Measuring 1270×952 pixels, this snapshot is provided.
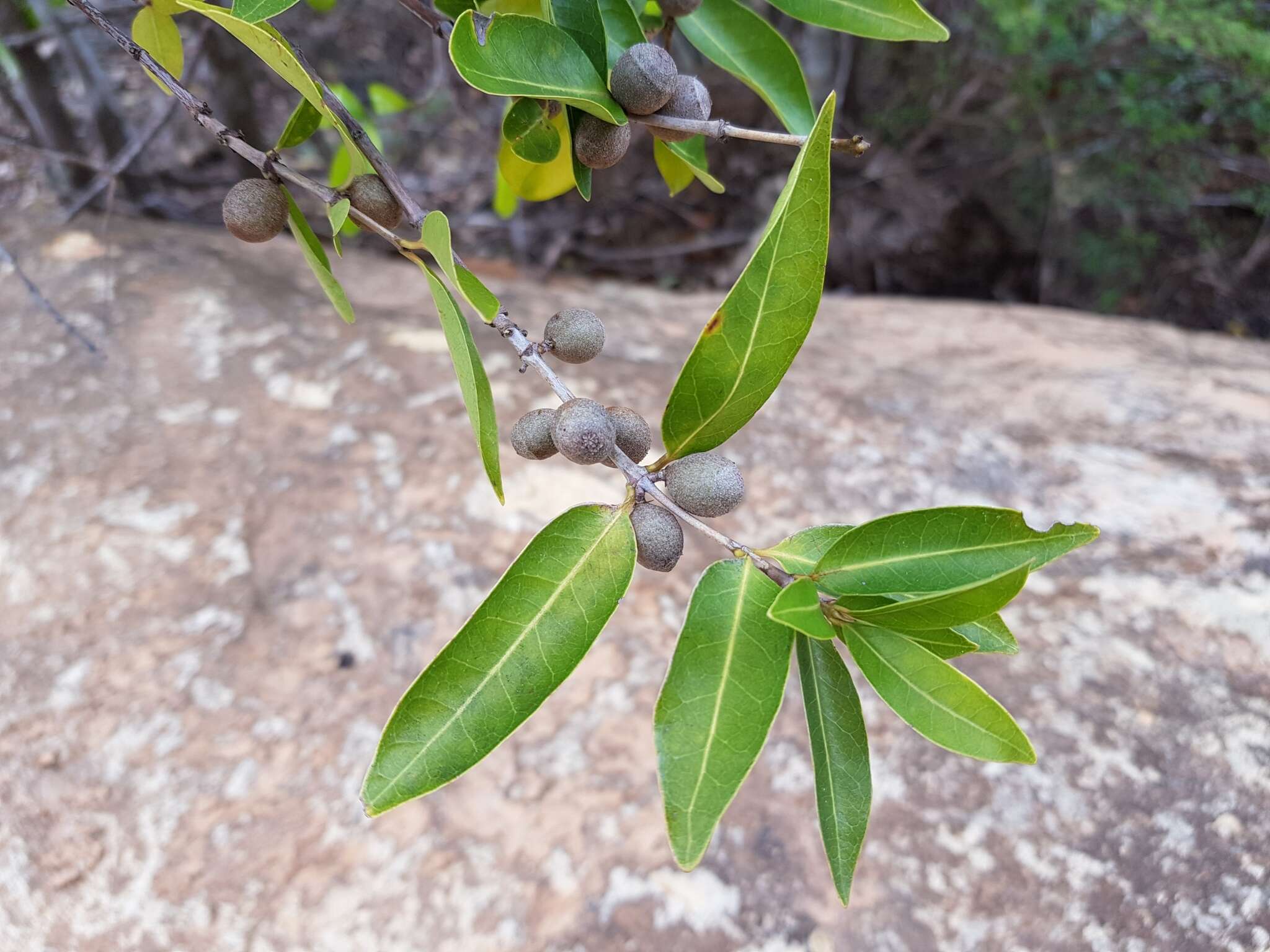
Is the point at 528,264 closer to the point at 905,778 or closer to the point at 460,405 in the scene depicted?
the point at 460,405

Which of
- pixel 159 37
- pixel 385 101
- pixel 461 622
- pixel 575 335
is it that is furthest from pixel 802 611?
pixel 385 101

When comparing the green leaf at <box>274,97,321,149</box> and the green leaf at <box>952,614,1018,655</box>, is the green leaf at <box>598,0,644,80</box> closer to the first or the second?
the green leaf at <box>274,97,321,149</box>

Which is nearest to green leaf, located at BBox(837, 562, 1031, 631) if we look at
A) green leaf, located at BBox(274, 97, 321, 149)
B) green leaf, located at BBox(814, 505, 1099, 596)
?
green leaf, located at BBox(814, 505, 1099, 596)

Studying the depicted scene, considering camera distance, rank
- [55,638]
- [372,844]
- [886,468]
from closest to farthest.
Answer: [372,844] < [55,638] < [886,468]

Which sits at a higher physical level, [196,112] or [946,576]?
[196,112]

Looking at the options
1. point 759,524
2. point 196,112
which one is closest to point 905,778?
point 759,524

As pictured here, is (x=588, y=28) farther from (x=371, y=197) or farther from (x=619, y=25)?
(x=371, y=197)

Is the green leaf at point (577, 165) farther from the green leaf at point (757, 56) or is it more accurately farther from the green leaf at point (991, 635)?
the green leaf at point (991, 635)
